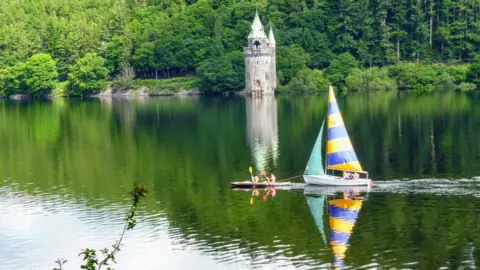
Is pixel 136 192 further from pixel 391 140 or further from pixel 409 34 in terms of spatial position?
pixel 409 34

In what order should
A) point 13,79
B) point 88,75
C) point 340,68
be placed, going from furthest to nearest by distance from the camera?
point 13,79
point 88,75
point 340,68

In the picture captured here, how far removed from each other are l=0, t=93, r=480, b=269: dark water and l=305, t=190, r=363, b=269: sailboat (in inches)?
10.1

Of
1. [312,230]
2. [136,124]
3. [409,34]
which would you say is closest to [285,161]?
[312,230]

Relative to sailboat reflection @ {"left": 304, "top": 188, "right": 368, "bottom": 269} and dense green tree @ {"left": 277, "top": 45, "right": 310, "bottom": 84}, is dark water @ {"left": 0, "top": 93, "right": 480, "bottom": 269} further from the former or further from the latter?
dense green tree @ {"left": 277, "top": 45, "right": 310, "bottom": 84}

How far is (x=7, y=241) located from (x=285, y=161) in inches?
977

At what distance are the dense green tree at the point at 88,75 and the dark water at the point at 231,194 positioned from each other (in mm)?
64849

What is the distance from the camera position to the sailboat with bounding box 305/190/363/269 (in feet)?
108

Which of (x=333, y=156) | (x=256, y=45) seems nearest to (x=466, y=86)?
(x=256, y=45)

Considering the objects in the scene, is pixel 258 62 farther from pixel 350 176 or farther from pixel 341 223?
pixel 341 223

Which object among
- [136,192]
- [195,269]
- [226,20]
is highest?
[226,20]

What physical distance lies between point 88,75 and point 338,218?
12257 cm

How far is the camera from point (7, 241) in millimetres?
36844

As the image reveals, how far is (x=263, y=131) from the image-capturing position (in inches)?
3014

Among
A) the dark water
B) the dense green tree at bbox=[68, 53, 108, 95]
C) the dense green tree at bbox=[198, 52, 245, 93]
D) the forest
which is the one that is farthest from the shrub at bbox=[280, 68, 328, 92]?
the dark water
